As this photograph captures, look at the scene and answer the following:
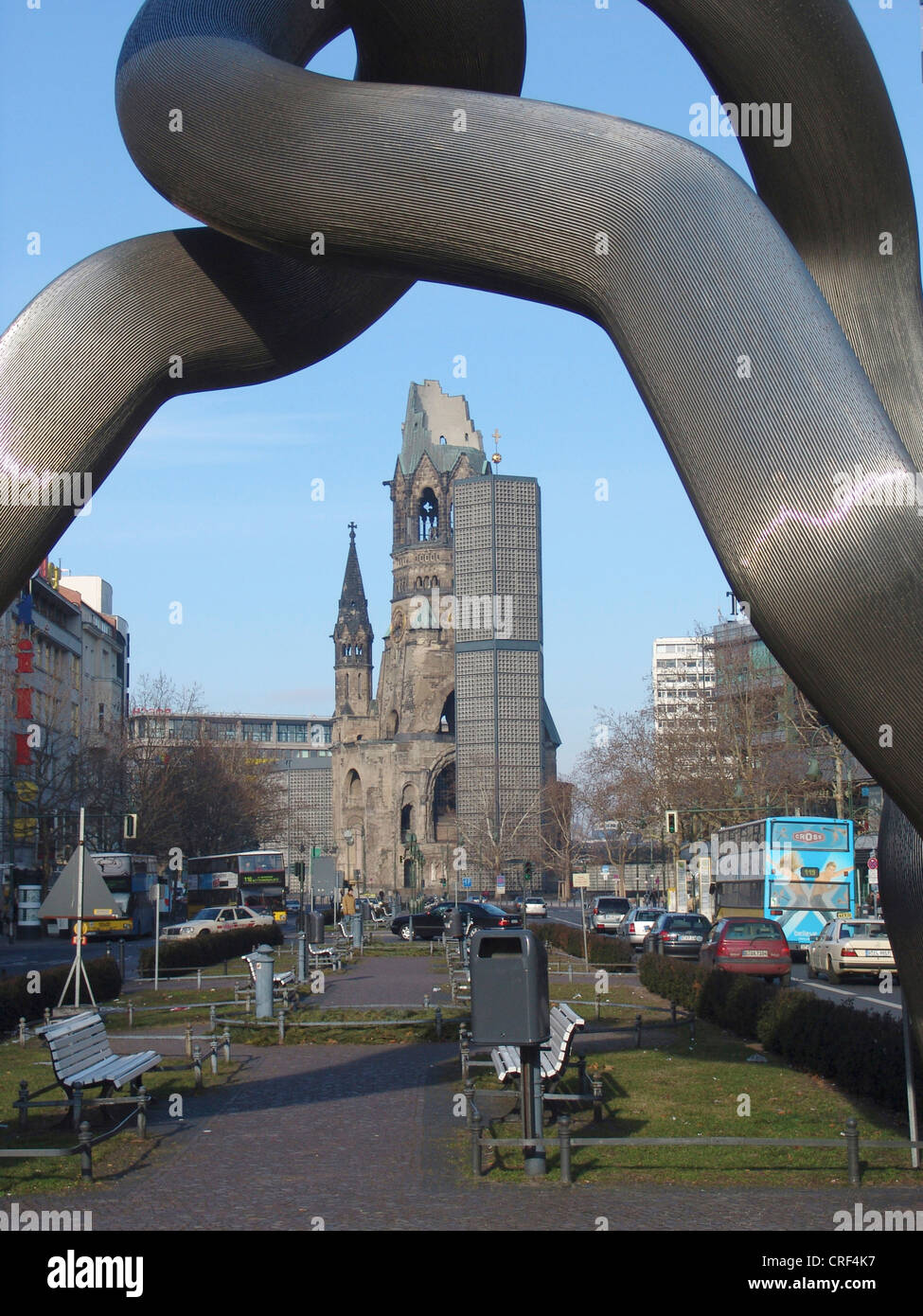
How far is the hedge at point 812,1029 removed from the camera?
1355cm

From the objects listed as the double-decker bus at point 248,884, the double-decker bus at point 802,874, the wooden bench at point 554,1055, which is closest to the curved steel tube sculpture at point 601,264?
the wooden bench at point 554,1055

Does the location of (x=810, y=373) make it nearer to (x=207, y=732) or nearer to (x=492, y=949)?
(x=492, y=949)

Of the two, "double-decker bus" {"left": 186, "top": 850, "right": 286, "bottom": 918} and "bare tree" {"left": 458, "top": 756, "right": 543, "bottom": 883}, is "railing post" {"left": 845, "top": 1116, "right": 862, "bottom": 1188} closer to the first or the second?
"double-decker bus" {"left": 186, "top": 850, "right": 286, "bottom": 918}

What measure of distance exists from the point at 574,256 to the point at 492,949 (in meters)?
5.43

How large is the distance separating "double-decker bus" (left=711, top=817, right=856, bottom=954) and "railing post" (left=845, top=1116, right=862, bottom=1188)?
1142 inches

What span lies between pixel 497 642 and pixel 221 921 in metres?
58.1

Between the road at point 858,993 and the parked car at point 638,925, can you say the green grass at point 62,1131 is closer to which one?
the road at point 858,993

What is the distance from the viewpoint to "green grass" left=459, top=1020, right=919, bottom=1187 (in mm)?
10891

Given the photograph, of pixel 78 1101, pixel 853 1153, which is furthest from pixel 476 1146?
pixel 78 1101

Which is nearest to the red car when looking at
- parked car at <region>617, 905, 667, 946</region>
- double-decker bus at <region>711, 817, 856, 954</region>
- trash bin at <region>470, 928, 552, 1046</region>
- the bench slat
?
double-decker bus at <region>711, 817, 856, 954</region>

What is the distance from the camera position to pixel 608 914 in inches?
2322

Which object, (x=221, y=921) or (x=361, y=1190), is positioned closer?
(x=361, y=1190)

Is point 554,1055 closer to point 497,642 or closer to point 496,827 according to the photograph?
point 496,827

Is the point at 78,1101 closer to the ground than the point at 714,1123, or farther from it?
farther from it
